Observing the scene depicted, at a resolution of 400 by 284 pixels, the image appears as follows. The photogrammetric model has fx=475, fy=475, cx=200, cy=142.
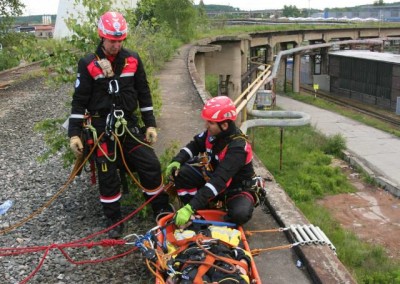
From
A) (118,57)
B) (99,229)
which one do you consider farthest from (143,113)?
(99,229)

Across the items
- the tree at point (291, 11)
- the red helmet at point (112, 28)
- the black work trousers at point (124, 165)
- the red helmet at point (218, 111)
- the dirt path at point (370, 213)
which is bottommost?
the dirt path at point (370, 213)

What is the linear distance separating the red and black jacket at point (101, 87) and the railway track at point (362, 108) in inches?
1047

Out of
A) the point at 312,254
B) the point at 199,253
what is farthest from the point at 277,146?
the point at 199,253

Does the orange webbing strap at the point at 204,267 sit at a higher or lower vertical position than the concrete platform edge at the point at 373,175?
higher

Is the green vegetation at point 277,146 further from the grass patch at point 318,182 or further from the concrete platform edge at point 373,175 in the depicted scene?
the concrete platform edge at point 373,175

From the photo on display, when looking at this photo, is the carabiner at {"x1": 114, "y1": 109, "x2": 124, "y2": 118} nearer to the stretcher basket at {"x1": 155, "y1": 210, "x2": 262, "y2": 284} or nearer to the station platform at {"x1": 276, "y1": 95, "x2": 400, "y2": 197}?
the stretcher basket at {"x1": 155, "y1": 210, "x2": 262, "y2": 284}

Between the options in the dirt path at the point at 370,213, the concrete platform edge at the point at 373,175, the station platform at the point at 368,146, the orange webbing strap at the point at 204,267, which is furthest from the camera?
the station platform at the point at 368,146

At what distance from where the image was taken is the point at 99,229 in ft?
17.2

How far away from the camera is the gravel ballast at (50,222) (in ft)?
14.3

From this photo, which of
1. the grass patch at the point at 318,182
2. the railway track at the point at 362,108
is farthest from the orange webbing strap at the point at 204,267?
the railway track at the point at 362,108

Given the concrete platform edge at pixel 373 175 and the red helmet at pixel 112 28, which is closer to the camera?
the red helmet at pixel 112 28

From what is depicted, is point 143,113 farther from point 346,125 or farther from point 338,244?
point 346,125

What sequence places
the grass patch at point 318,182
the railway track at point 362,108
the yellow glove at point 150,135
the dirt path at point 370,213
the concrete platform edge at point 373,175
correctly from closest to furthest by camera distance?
1. the yellow glove at point 150,135
2. the grass patch at point 318,182
3. the dirt path at point 370,213
4. the concrete platform edge at point 373,175
5. the railway track at point 362,108

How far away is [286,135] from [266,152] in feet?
11.9
